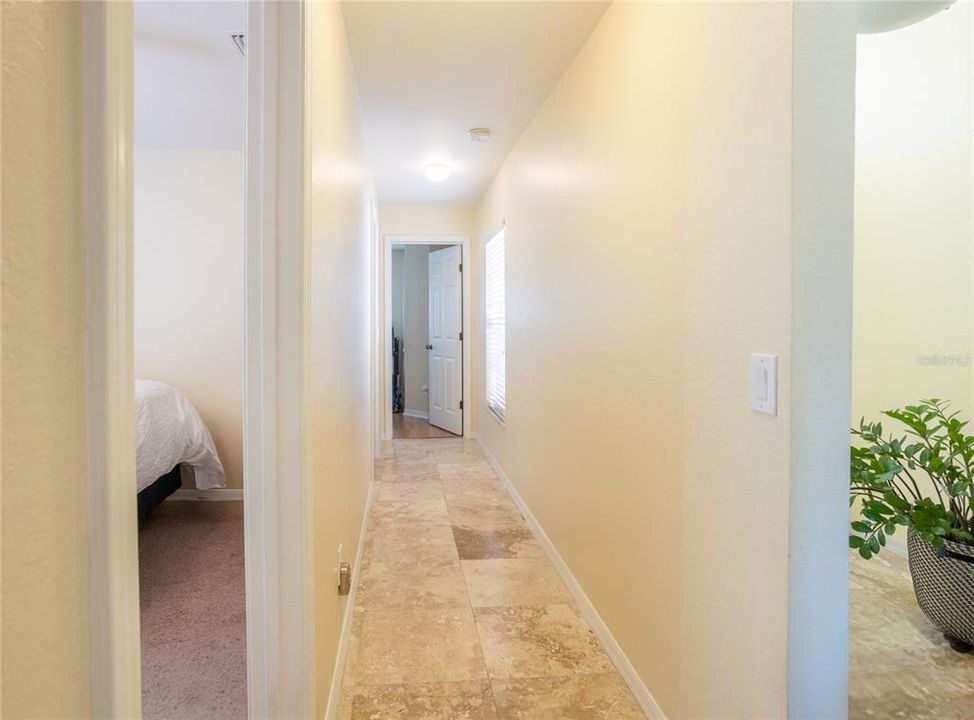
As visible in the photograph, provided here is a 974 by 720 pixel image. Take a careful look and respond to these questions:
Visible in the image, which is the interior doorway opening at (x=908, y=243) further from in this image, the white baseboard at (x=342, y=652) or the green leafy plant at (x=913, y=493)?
the white baseboard at (x=342, y=652)

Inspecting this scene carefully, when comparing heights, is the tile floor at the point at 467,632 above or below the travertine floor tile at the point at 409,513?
below

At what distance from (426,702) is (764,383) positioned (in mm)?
1382

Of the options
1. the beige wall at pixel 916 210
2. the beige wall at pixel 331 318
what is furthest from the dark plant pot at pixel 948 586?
the beige wall at pixel 331 318

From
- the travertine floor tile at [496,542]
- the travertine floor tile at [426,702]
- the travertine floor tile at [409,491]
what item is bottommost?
the travertine floor tile at [426,702]

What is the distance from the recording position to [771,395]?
42.4 inches

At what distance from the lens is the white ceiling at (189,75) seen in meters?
2.10

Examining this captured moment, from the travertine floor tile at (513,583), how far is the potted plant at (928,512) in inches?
49.1

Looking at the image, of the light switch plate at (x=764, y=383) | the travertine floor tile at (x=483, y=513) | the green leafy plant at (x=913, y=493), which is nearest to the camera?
the light switch plate at (x=764, y=383)

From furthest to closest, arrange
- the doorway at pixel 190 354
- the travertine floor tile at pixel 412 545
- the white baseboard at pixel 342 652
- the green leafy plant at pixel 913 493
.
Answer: the travertine floor tile at pixel 412 545 → the doorway at pixel 190 354 → the white baseboard at pixel 342 652 → the green leafy plant at pixel 913 493

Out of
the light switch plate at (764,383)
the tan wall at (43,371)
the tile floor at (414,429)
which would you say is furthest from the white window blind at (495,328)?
the tan wall at (43,371)

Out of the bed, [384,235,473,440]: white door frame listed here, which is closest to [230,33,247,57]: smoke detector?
the bed

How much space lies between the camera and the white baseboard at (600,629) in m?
1.64

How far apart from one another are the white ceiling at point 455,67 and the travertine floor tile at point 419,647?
90.2 inches

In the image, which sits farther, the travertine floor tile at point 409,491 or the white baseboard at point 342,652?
the travertine floor tile at point 409,491
